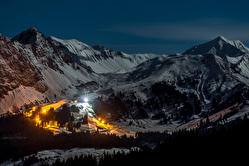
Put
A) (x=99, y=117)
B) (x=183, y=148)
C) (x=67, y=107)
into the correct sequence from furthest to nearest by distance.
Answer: (x=99, y=117) < (x=67, y=107) < (x=183, y=148)

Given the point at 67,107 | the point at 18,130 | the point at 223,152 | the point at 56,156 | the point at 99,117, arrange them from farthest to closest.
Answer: the point at 99,117 → the point at 67,107 → the point at 18,130 → the point at 56,156 → the point at 223,152

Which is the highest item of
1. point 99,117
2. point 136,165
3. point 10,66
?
point 10,66

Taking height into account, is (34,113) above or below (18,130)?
above

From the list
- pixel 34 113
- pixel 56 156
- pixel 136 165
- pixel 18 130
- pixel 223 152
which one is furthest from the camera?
pixel 34 113

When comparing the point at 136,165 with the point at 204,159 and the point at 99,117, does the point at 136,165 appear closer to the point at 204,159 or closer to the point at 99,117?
the point at 204,159

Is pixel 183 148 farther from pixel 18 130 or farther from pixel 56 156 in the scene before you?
pixel 18 130

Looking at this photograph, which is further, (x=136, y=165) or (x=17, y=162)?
(x=17, y=162)

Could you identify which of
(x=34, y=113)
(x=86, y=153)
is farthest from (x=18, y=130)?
(x=86, y=153)

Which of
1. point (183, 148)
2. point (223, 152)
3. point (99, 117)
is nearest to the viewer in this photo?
point (223, 152)

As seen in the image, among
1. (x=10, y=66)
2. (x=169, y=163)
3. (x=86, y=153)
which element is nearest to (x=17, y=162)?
(x=86, y=153)

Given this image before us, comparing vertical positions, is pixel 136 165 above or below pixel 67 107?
below
